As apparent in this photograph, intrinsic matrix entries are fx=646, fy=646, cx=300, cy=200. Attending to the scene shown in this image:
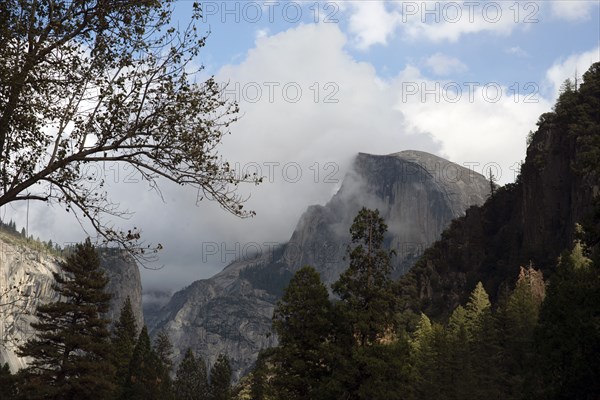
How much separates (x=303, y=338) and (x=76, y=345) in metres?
15.0

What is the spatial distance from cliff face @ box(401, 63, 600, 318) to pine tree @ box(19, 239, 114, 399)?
A: 234ft

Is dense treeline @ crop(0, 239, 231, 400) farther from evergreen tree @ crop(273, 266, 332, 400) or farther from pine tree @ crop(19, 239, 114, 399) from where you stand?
evergreen tree @ crop(273, 266, 332, 400)

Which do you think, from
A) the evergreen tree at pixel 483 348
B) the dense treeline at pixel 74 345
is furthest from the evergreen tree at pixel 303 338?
the evergreen tree at pixel 483 348

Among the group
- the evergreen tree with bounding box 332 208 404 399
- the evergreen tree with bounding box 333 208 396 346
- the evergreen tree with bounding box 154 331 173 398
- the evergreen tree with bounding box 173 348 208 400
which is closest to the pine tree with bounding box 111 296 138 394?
the evergreen tree with bounding box 154 331 173 398

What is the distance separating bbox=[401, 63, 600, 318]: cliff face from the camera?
106938mm

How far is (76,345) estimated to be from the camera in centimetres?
4141

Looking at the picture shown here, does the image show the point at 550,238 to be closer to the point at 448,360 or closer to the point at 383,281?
the point at 448,360

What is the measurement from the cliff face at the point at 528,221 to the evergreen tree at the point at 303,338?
67.2 metres

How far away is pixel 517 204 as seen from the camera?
128625 mm

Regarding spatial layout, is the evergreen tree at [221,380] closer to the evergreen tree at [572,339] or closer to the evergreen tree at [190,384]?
the evergreen tree at [190,384]

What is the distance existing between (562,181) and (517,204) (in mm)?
14404

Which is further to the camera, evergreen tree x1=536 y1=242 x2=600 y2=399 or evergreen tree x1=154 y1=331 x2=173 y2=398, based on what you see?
evergreen tree x1=154 y1=331 x2=173 y2=398

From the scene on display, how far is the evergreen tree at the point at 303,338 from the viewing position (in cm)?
3669

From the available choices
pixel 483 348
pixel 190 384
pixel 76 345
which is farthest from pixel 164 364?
pixel 76 345
